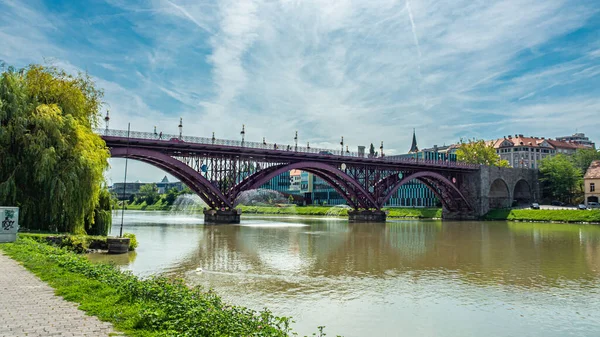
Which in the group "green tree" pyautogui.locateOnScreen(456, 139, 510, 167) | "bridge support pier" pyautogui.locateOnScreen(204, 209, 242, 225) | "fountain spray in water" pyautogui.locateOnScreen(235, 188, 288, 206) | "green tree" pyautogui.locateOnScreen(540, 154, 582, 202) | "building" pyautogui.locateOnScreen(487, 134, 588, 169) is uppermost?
"building" pyautogui.locateOnScreen(487, 134, 588, 169)

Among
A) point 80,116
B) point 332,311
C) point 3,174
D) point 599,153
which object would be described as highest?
point 599,153

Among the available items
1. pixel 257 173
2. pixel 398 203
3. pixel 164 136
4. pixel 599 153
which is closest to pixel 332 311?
pixel 164 136

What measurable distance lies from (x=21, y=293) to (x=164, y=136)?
39.7 m

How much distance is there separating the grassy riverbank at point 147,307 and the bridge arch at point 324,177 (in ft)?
139

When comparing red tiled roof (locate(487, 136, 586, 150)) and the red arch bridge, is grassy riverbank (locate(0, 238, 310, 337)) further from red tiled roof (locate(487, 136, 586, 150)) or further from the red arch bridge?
red tiled roof (locate(487, 136, 586, 150))

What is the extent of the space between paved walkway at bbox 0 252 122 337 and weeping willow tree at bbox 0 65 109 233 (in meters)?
13.6

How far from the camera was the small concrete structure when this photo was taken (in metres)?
18.8

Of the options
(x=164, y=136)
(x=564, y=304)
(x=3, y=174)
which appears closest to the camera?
(x=564, y=304)

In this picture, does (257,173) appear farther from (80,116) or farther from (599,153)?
(599,153)

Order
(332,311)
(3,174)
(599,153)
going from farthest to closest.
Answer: (599,153), (3,174), (332,311)

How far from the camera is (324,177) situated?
6912cm

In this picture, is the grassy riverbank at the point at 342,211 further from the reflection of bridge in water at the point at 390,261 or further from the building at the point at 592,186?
the reflection of bridge in water at the point at 390,261

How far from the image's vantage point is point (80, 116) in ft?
89.8

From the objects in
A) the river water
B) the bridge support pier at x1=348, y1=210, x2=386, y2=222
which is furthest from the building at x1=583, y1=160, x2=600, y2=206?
the river water
